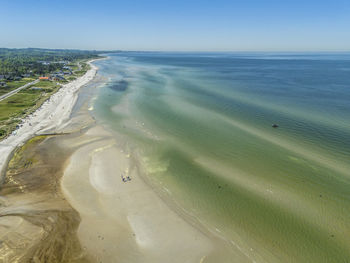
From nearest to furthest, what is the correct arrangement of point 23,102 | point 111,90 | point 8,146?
point 8,146 < point 23,102 < point 111,90

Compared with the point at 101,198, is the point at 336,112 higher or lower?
higher

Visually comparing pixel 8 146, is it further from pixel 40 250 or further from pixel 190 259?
pixel 190 259

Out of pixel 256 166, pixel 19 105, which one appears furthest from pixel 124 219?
pixel 19 105

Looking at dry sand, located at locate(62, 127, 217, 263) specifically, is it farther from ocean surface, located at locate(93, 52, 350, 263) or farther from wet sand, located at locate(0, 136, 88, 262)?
ocean surface, located at locate(93, 52, 350, 263)

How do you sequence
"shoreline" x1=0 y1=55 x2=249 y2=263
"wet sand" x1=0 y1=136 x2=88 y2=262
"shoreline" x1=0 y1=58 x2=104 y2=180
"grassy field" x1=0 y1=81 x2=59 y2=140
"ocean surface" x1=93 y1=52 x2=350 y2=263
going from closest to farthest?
"wet sand" x1=0 y1=136 x2=88 y2=262, "shoreline" x1=0 y1=55 x2=249 y2=263, "ocean surface" x1=93 y1=52 x2=350 y2=263, "shoreline" x1=0 y1=58 x2=104 y2=180, "grassy field" x1=0 y1=81 x2=59 y2=140

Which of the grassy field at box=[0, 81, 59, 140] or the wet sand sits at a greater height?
the grassy field at box=[0, 81, 59, 140]

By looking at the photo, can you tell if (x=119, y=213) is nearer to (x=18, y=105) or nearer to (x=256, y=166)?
(x=256, y=166)

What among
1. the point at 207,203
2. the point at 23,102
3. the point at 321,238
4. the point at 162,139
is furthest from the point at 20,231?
the point at 23,102

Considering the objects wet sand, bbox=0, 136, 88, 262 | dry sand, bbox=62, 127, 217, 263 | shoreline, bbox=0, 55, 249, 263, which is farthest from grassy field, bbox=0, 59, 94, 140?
dry sand, bbox=62, 127, 217, 263
